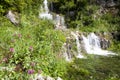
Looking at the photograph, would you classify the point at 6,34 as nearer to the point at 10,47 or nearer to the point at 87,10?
the point at 10,47

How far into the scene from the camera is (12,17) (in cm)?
1958

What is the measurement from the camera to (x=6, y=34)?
11312 millimetres

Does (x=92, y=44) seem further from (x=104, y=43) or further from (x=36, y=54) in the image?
(x=36, y=54)

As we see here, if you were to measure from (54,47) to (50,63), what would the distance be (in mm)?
3055

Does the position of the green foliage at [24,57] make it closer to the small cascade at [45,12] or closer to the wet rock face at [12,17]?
the wet rock face at [12,17]

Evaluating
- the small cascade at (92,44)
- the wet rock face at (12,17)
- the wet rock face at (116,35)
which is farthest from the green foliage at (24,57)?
the wet rock face at (116,35)

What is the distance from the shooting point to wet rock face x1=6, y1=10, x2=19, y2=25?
1890 cm

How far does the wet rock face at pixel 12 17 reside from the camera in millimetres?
18902

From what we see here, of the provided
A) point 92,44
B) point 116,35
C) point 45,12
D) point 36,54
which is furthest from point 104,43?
point 36,54

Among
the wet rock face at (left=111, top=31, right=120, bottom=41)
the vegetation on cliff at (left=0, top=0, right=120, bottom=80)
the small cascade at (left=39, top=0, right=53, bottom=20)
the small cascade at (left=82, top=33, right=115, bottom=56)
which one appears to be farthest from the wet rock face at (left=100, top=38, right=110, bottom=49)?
the small cascade at (left=39, top=0, right=53, bottom=20)

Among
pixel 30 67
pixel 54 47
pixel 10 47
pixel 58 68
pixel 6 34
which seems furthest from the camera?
pixel 54 47

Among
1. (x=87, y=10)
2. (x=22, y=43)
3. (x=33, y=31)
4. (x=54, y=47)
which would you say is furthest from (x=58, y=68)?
(x=87, y=10)

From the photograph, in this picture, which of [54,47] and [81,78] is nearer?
[81,78]

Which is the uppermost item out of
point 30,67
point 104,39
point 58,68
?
point 30,67
